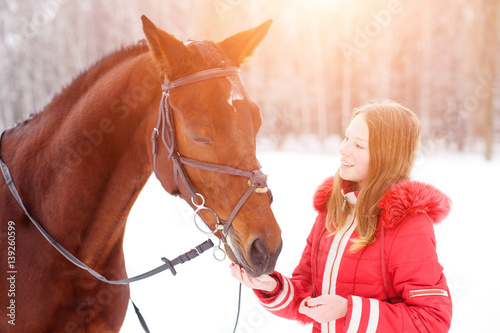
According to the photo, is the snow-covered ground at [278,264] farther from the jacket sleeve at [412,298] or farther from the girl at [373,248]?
the jacket sleeve at [412,298]

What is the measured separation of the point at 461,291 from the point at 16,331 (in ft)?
14.6

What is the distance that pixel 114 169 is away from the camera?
183 cm

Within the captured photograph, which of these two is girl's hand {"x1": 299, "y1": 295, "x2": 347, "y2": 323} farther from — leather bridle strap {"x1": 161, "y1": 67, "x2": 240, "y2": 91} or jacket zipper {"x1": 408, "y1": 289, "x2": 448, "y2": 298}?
leather bridle strap {"x1": 161, "y1": 67, "x2": 240, "y2": 91}

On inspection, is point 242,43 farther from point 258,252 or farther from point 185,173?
point 258,252

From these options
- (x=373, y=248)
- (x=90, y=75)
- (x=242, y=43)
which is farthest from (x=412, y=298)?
(x=90, y=75)

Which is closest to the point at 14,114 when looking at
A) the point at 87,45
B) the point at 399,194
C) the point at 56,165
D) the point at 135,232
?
the point at 87,45

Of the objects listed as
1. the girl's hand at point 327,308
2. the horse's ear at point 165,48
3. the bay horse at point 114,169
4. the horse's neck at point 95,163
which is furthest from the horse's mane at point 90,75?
the girl's hand at point 327,308

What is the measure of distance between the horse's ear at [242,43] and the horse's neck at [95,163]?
1.37 feet

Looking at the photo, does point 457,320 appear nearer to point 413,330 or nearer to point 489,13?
point 413,330

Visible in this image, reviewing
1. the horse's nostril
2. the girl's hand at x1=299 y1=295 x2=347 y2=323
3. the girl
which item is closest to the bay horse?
the horse's nostril

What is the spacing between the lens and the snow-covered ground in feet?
12.1

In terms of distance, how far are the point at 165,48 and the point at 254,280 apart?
118cm

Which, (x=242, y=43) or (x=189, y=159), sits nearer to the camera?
(x=189, y=159)

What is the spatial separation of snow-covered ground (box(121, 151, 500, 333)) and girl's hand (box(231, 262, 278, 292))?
2.94 ft
